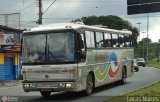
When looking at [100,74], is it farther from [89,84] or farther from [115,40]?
[115,40]

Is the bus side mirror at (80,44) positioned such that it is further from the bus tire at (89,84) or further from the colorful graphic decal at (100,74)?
the colorful graphic decal at (100,74)

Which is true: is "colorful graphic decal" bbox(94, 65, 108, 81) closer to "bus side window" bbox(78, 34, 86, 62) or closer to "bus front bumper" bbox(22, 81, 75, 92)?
"bus side window" bbox(78, 34, 86, 62)

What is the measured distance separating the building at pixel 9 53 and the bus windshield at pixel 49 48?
2067 centimetres

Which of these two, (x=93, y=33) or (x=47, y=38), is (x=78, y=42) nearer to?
(x=47, y=38)

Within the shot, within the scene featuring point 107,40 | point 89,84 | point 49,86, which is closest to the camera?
point 49,86

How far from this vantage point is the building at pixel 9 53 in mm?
39812

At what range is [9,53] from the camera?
41188mm

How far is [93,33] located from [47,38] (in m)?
3.19

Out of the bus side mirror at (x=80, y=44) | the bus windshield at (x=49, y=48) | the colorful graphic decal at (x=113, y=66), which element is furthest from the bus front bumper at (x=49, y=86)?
the colorful graphic decal at (x=113, y=66)

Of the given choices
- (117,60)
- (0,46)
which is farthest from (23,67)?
(0,46)

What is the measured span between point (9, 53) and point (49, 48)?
76.0 feet

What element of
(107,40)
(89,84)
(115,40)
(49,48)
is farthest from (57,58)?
(115,40)

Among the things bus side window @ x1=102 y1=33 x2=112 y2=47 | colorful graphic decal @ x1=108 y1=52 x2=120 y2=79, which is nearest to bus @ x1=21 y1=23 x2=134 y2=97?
bus side window @ x1=102 y1=33 x2=112 y2=47

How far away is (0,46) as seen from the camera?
39.3 m
